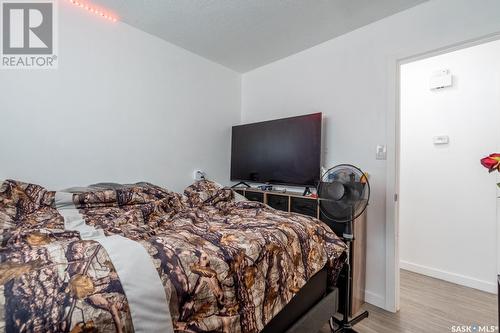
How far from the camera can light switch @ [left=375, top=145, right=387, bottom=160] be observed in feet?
6.80

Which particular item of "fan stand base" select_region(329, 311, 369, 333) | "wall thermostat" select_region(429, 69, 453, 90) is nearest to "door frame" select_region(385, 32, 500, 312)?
"fan stand base" select_region(329, 311, 369, 333)

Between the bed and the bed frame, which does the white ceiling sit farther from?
the bed frame

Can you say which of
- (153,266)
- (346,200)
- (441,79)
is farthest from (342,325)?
(441,79)

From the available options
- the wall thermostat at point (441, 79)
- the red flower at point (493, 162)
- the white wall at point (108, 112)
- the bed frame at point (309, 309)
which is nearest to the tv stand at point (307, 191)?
the bed frame at point (309, 309)

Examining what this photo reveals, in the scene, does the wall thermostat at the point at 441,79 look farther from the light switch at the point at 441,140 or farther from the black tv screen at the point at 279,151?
the black tv screen at the point at 279,151

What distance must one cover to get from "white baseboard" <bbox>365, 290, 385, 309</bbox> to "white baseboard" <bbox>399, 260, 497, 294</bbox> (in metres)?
1.04

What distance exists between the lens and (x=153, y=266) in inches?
27.5

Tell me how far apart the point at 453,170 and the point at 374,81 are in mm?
1373

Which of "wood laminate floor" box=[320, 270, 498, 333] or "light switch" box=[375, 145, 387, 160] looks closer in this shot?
"wood laminate floor" box=[320, 270, 498, 333]

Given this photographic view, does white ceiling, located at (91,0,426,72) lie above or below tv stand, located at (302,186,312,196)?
above

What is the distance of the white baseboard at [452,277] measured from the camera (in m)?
2.27

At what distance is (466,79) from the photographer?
2.50 metres
